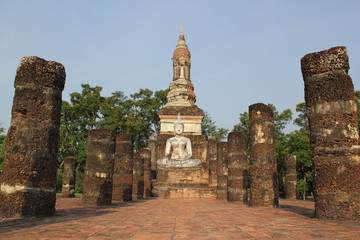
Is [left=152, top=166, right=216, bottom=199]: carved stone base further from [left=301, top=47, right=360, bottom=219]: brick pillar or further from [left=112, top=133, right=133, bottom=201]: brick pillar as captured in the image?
[left=301, top=47, right=360, bottom=219]: brick pillar

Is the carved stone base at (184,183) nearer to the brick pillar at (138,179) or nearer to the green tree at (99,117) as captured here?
the brick pillar at (138,179)

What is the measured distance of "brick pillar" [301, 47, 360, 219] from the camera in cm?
669

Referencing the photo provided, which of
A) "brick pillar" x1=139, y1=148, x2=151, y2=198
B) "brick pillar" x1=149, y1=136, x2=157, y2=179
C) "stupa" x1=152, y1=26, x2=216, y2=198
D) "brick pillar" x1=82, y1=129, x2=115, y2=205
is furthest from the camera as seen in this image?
"brick pillar" x1=149, y1=136, x2=157, y2=179

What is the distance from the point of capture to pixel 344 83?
7082 mm

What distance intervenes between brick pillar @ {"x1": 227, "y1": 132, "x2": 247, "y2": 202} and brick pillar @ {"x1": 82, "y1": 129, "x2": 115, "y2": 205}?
5492 millimetres

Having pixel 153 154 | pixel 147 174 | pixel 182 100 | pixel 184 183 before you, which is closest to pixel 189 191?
pixel 184 183

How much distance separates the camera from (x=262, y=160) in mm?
10719

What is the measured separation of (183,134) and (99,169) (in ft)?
48.6

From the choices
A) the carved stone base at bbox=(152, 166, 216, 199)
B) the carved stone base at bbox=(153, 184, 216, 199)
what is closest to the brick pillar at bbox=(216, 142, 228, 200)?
the carved stone base at bbox=(153, 184, 216, 199)

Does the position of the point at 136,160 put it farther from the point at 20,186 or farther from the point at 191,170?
the point at 20,186

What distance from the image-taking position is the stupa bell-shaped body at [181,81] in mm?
28953

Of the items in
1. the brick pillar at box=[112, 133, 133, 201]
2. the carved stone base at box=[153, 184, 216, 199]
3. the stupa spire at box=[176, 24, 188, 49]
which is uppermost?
the stupa spire at box=[176, 24, 188, 49]

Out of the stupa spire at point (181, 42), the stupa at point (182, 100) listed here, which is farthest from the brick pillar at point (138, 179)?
the stupa spire at point (181, 42)

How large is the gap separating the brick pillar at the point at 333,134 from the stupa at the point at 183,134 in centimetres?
1244
